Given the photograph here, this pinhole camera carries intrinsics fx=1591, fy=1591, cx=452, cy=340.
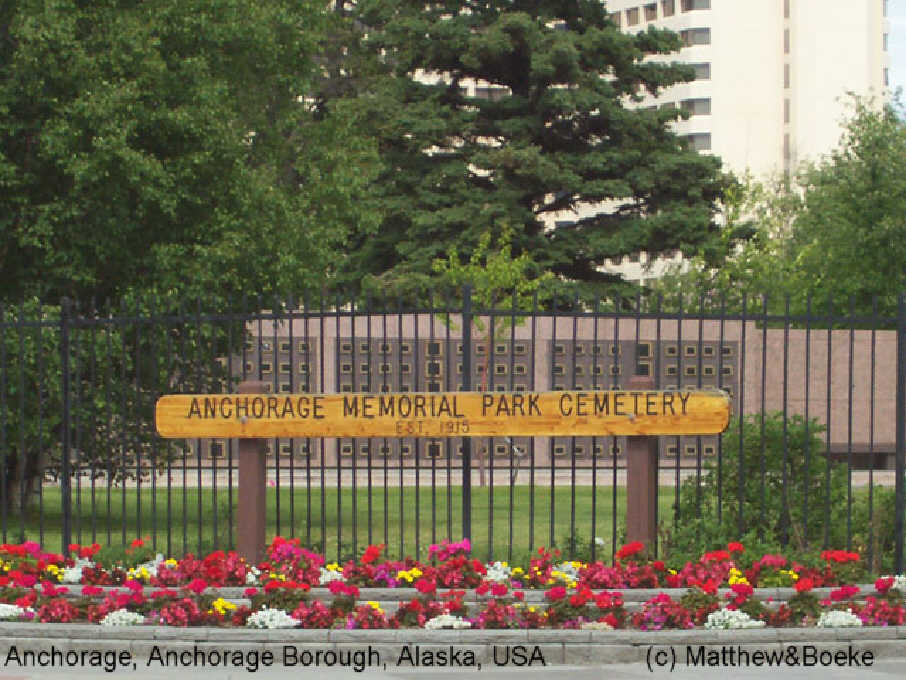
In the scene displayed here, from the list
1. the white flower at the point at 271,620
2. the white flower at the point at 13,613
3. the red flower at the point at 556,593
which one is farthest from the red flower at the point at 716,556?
the white flower at the point at 13,613

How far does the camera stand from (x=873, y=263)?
131ft

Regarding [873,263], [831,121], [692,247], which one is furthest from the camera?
[831,121]

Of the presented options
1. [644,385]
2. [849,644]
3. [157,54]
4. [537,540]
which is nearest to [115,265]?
[157,54]

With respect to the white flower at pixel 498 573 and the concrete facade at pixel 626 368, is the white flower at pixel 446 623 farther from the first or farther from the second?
the concrete facade at pixel 626 368

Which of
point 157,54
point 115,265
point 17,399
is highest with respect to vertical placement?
point 157,54

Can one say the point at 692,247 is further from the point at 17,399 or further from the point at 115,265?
the point at 17,399

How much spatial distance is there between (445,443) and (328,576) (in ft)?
46.7

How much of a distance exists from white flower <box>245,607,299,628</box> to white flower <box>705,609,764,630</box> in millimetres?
2966

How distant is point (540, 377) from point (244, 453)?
59.8 ft

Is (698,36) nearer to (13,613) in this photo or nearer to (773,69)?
(773,69)

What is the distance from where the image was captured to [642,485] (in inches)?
516

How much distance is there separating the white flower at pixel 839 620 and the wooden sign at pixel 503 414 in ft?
6.36

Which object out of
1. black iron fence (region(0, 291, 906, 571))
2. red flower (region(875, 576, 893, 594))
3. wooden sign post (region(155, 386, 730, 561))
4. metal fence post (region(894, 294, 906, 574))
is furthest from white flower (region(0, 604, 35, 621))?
metal fence post (region(894, 294, 906, 574))

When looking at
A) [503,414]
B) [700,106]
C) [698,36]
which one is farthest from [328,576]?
[698,36]
